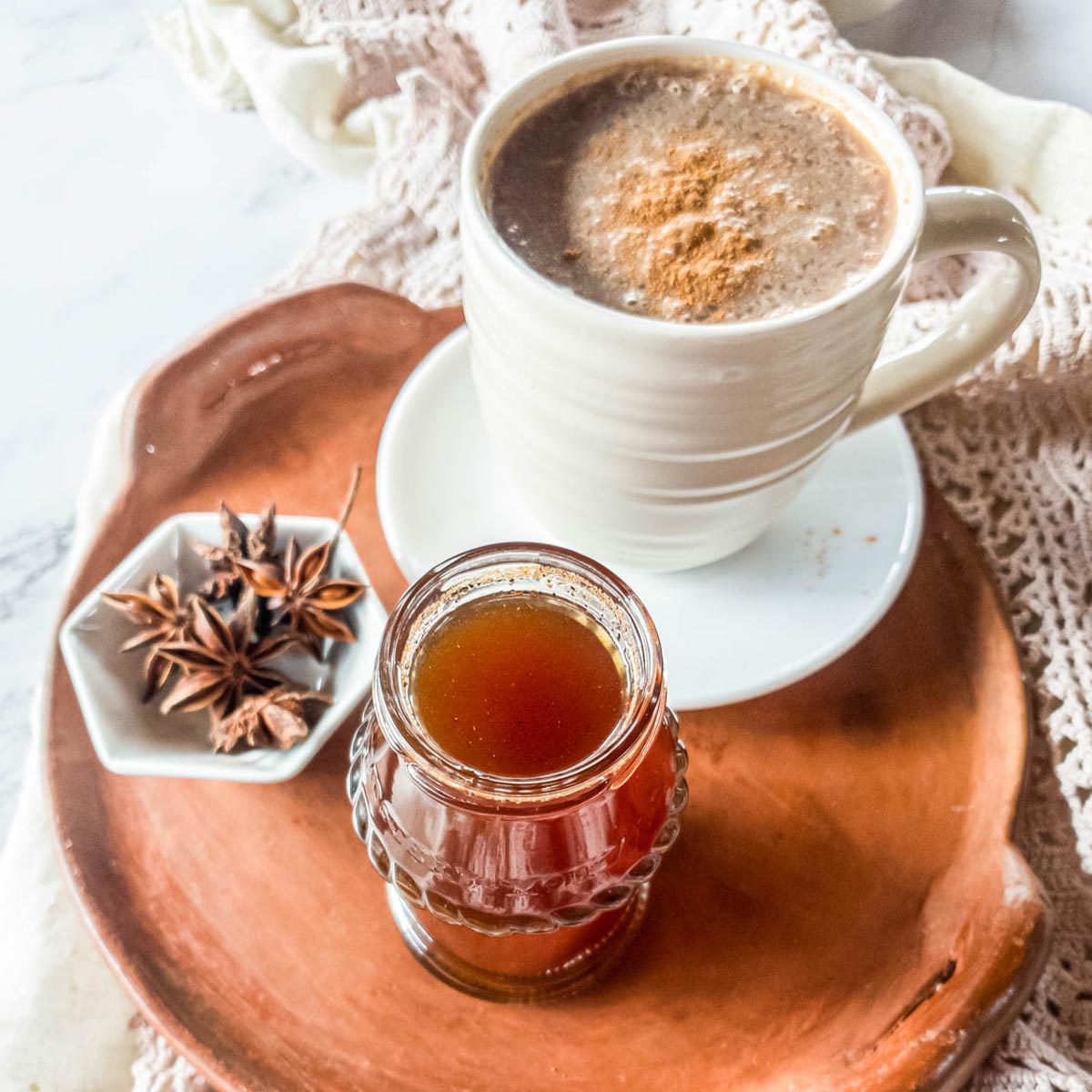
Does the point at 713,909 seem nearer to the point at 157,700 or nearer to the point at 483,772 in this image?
the point at 483,772

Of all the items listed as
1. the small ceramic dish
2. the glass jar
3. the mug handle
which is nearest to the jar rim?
the glass jar

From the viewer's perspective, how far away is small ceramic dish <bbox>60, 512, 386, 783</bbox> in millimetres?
751

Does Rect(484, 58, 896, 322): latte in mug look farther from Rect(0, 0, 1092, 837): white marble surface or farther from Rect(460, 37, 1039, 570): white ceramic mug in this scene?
Rect(0, 0, 1092, 837): white marble surface

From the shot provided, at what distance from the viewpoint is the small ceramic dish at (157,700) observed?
751 millimetres

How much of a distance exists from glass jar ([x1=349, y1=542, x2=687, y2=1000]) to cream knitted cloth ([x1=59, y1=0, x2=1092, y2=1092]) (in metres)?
0.26

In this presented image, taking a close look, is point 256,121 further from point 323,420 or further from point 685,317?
point 685,317

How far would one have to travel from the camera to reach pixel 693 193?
72 centimetres

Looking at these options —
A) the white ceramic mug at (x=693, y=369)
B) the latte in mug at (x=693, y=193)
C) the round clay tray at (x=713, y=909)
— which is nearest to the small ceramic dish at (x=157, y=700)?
the round clay tray at (x=713, y=909)

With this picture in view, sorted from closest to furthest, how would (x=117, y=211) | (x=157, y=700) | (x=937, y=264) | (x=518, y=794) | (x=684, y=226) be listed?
(x=518, y=794), (x=684, y=226), (x=157, y=700), (x=937, y=264), (x=117, y=211)

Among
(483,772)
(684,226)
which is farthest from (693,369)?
(483,772)

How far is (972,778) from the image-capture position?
83cm

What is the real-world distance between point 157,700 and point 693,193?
0.51 m

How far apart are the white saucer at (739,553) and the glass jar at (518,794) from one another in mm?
119

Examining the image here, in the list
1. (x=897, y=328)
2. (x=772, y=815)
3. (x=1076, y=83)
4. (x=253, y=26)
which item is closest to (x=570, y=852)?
(x=772, y=815)
